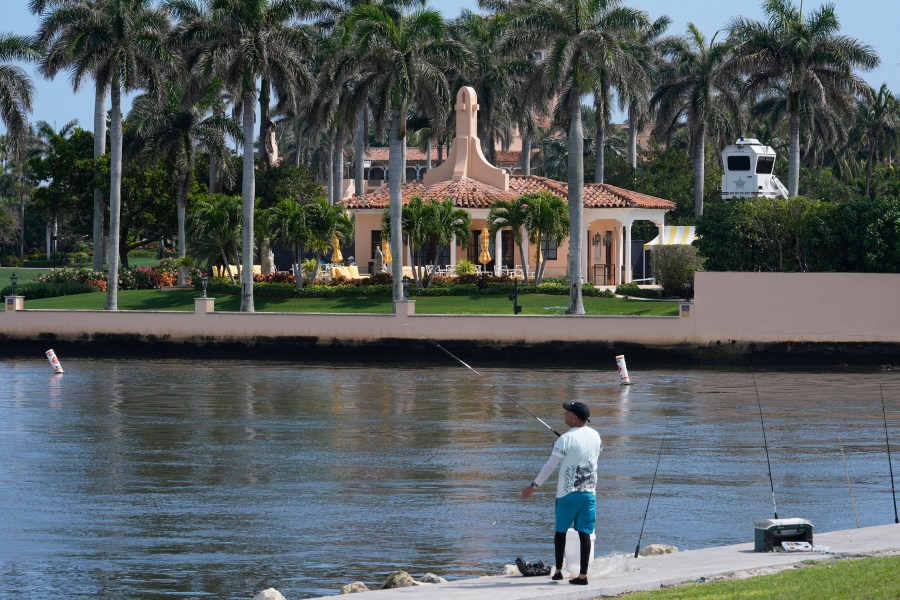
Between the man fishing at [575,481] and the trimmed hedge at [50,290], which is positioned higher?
the trimmed hedge at [50,290]

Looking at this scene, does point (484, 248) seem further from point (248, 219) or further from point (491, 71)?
point (491, 71)

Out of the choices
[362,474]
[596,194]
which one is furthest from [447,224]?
[362,474]

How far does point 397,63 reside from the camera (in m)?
54.2

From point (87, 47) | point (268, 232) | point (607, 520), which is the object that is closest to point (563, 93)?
point (268, 232)

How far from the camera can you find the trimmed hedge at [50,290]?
6581 centimetres

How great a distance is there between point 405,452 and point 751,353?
80.4 feet

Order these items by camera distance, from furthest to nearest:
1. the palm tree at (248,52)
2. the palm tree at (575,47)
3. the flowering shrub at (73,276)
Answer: the flowering shrub at (73,276) < the palm tree at (248,52) < the palm tree at (575,47)

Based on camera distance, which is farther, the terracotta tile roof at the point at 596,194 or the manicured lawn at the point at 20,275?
the manicured lawn at the point at 20,275

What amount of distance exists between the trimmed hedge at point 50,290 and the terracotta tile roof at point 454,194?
44.8ft

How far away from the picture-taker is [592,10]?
53062 mm

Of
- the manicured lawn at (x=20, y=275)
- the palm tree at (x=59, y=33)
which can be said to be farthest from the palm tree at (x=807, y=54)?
the manicured lawn at (x=20, y=275)

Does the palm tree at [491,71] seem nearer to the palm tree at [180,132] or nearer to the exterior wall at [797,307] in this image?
the palm tree at [180,132]

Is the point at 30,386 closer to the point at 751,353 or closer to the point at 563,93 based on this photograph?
the point at 751,353

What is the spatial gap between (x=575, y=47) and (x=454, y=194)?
16.3m
